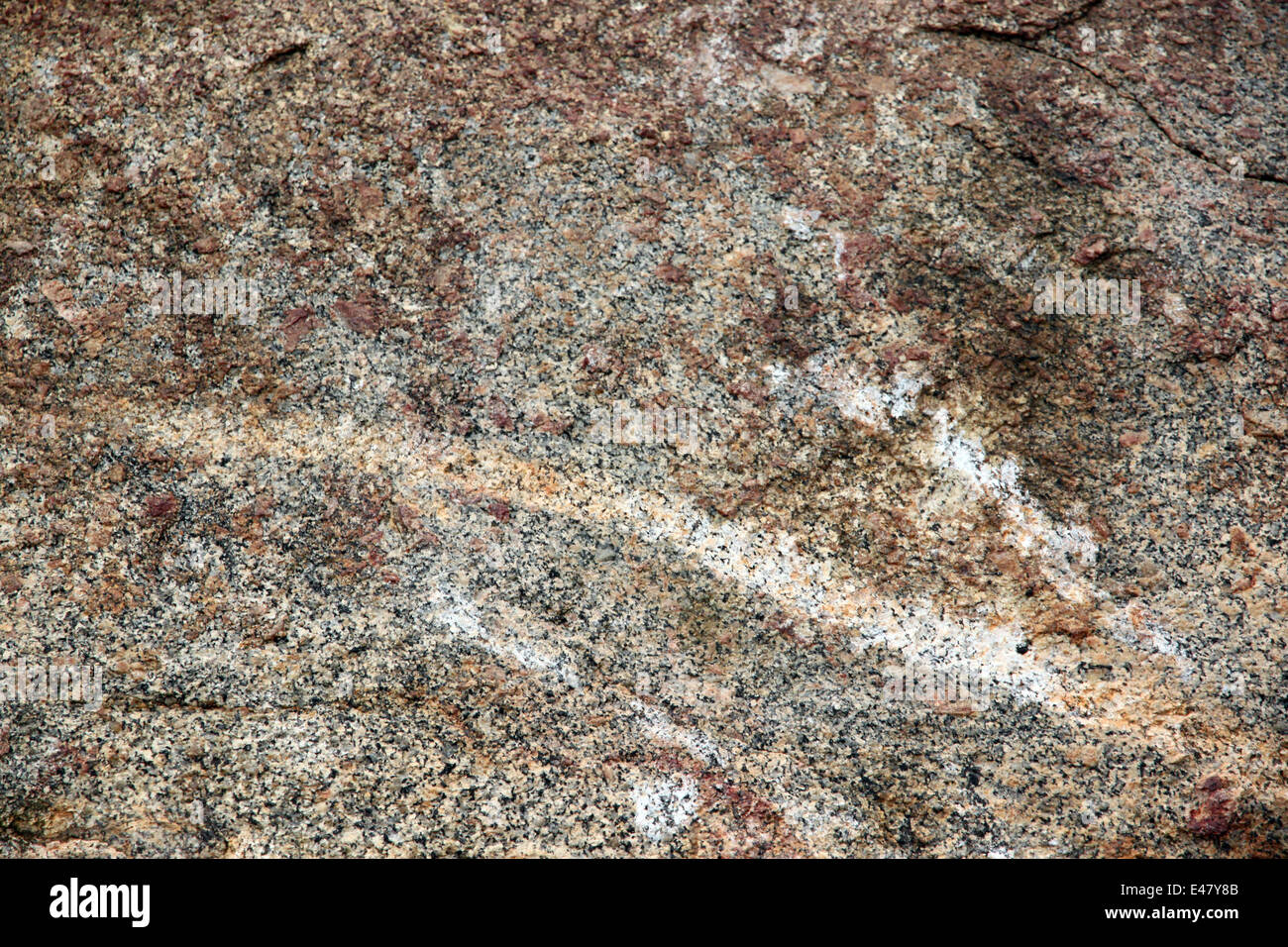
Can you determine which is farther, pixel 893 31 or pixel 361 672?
pixel 893 31

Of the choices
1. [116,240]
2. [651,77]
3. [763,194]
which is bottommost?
[116,240]

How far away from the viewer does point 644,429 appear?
201 centimetres

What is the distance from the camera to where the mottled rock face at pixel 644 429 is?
75.0 inches

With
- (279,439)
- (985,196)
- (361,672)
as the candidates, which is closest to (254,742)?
(361,672)

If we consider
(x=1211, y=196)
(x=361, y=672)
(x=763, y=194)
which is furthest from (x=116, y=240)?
(x=1211, y=196)

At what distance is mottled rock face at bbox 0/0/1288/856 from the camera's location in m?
1.90

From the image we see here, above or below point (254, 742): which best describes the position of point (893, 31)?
above

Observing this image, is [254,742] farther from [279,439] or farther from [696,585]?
[696,585]

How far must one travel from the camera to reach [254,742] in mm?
1913

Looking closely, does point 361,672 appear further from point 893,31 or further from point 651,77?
point 893,31

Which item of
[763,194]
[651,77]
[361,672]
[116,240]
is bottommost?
[361,672]

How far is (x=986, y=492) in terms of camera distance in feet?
6.53

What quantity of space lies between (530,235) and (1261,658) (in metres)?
1.58

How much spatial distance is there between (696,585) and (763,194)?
0.79 meters
